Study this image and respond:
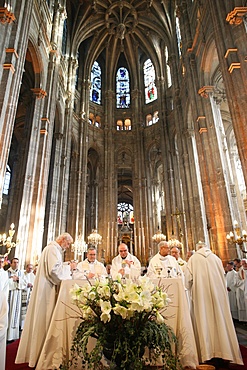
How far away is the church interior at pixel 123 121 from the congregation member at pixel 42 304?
4419mm

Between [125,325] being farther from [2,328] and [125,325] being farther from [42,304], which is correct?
[42,304]

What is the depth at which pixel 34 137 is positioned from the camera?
12969 millimetres

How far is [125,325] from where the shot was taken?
2.05 metres

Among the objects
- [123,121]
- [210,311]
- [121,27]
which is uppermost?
[121,27]

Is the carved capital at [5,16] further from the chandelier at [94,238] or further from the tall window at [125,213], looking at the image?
the tall window at [125,213]

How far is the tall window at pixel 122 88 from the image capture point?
85.7ft

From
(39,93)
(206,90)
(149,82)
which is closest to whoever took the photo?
(206,90)

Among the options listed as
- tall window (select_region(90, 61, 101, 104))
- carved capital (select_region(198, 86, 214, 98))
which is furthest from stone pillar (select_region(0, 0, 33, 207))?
tall window (select_region(90, 61, 101, 104))

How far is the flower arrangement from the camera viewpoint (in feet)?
6.51

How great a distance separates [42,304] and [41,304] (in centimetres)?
2

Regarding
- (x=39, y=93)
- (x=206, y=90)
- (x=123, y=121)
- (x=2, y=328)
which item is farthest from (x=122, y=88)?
(x=2, y=328)

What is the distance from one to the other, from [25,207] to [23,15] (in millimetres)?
8437

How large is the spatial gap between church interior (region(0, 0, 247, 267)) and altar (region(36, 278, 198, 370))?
499 centimetres

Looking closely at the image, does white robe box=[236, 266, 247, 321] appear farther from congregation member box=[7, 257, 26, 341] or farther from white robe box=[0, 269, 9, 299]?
white robe box=[0, 269, 9, 299]
